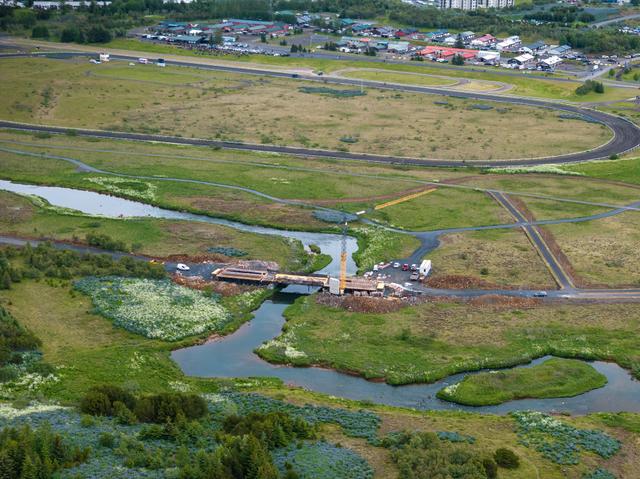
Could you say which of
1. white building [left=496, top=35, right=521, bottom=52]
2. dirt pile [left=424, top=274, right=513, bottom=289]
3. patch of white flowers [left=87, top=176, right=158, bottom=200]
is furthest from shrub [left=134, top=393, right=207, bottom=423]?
white building [left=496, top=35, right=521, bottom=52]

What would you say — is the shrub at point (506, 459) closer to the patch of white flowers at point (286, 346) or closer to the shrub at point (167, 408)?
the shrub at point (167, 408)

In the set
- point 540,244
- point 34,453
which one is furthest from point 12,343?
point 540,244

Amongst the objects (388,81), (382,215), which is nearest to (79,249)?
(382,215)

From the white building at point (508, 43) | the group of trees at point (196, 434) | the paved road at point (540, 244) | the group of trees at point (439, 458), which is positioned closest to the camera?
the group of trees at point (196, 434)

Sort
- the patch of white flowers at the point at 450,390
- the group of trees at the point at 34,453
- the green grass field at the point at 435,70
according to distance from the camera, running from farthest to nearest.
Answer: the green grass field at the point at 435,70
the patch of white flowers at the point at 450,390
the group of trees at the point at 34,453

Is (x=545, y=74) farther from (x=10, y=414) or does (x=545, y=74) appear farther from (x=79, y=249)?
(x=10, y=414)

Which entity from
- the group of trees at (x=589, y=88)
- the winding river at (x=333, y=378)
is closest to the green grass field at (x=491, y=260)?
the winding river at (x=333, y=378)
